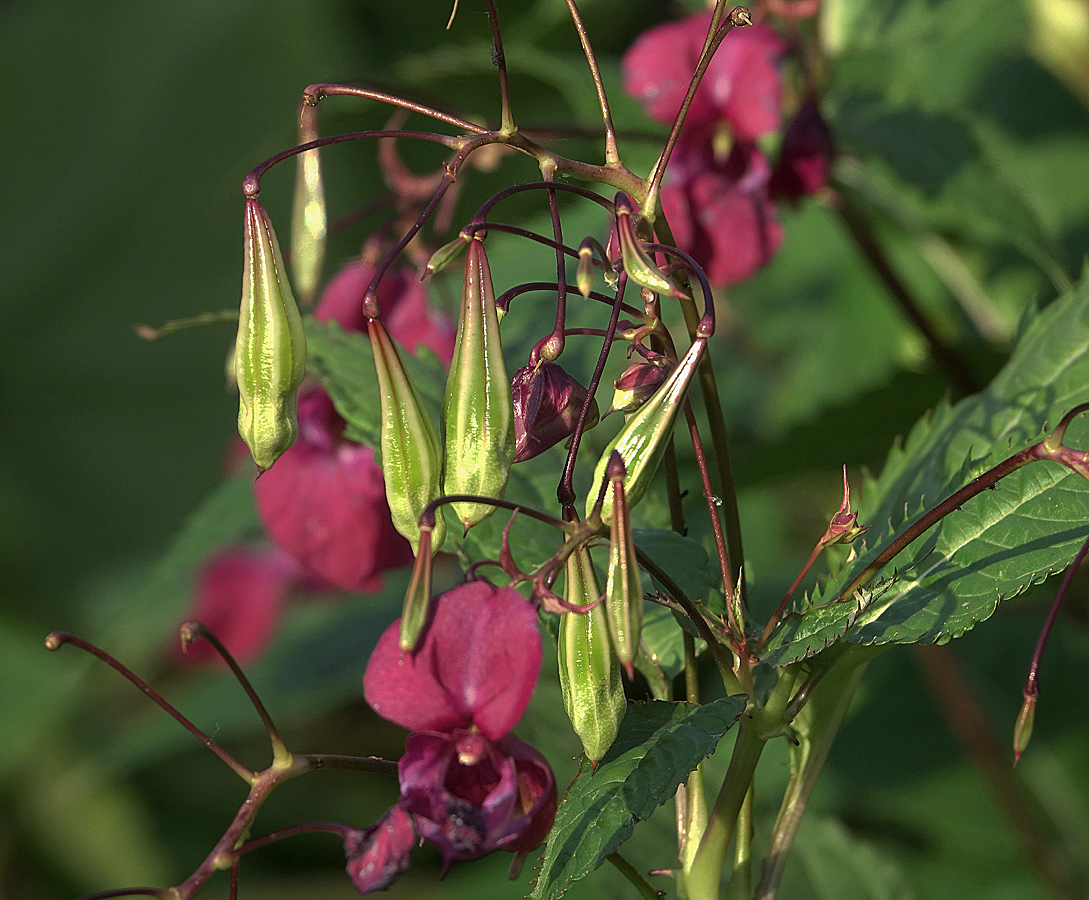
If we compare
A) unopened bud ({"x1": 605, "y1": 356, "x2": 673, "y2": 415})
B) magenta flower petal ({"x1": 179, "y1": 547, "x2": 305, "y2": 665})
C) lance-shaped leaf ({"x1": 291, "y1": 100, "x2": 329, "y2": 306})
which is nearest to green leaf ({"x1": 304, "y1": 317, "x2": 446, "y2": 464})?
lance-shaped leaf ({"x1": 291, "y1": 100, "x2": 329, "y2": 306})

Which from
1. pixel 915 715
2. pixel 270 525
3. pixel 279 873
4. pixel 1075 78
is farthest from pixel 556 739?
pixel 279 873

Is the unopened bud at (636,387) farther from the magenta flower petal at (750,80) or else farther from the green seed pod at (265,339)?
the magenta flower petal at (750,80)

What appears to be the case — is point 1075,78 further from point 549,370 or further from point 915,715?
point 549,370

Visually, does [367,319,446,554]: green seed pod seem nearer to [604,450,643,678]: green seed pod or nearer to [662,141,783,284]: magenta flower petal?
[604,450,643,678]: green seed pod

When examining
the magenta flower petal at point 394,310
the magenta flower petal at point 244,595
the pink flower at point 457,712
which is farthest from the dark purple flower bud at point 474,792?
the magenta flower petal at point 244,595

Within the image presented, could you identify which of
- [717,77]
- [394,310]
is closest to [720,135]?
[717,77]

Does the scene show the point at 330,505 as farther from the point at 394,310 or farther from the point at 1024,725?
the point at 1024,725

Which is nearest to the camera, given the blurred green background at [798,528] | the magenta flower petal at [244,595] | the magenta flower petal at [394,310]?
the magenta flower petal at [394,310]
